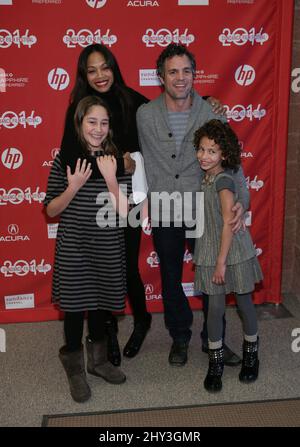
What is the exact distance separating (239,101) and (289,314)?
55.1 inches

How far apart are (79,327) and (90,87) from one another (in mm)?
1146

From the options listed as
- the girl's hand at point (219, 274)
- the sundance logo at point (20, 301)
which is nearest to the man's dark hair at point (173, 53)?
the girl's hand at point (219, 274)

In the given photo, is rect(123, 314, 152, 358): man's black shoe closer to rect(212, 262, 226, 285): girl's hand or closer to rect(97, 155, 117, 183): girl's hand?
rect(212, 262, 226, 285): girl's hand

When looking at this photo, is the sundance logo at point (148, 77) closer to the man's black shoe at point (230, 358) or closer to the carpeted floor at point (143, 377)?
the carpeted floor at point (143, 377)

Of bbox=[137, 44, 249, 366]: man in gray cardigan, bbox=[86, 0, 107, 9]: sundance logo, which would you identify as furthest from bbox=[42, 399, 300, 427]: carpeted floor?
bbox=[86, 0, 107, 9]: sundance logo

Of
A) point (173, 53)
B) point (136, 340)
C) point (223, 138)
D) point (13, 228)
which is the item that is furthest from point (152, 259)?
point (173, 53)

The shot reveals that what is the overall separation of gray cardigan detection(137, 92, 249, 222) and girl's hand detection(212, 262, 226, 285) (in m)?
0.34

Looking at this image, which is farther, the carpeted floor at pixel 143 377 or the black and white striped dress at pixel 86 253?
the carpeted floor at pixel 143 377

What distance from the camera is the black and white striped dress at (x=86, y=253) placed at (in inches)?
96.0

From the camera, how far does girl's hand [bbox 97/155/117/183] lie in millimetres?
2373

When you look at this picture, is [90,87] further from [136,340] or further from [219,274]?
[136,340]

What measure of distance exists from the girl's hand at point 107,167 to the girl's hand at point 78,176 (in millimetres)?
54

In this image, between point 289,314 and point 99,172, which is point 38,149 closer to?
point 99,172

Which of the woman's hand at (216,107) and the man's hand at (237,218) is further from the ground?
the woman's hand at (216,107)
